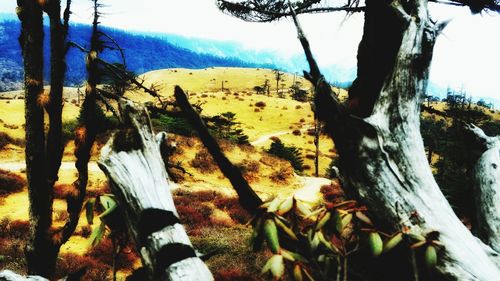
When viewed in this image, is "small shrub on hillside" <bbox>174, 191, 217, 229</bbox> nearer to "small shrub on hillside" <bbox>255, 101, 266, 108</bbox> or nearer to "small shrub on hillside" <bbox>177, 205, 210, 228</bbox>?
"small shrub on hillside" <bbox>177, 205, 210, 228</bbox>

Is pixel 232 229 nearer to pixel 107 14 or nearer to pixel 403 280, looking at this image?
pixel 107 14

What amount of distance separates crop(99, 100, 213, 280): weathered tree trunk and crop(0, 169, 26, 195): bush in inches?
575

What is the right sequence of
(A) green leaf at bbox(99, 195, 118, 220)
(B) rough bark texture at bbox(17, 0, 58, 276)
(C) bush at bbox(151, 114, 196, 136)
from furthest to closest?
1. (C) bush at bbox(151, 114, 196, 136)
2. (B) rough bark texture at bbox(17, 0, 58, 276)
3. (A) green leaf at bbox(99, 195, 118, 220)

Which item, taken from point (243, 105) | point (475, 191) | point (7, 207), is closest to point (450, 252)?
point (475, 191)

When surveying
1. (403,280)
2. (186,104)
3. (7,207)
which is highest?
(186,104)

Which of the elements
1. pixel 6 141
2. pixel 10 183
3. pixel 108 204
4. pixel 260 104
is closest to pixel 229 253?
pixel 108 204

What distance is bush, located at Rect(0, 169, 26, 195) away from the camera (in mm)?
13668

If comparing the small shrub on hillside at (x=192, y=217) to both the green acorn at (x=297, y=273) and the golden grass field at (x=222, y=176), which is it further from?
the green acorn at (x=297, y=273)

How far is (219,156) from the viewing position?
1.51 meters

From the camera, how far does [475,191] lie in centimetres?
267

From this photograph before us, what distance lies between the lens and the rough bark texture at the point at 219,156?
1453 millimetres

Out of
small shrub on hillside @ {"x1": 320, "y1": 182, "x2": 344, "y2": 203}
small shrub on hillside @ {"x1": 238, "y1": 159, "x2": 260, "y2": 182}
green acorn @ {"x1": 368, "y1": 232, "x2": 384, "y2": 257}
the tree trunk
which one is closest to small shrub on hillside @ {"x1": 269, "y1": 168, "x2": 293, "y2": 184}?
small shrub on hillside @ {"x1": 238, "y1": 159, "x2": 260, "y2": 182}

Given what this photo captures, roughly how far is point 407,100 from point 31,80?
10.7ft

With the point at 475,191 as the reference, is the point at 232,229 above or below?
below
